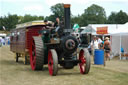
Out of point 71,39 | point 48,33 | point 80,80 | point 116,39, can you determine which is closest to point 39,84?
point 80,80

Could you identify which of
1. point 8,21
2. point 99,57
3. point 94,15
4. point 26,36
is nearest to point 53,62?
point 26,36

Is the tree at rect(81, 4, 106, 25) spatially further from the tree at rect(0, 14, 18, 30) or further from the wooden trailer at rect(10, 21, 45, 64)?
the wooden trailer at rect(10, 21, 45, 64)

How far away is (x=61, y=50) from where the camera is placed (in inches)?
349

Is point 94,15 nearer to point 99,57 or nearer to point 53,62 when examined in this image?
point 99,57

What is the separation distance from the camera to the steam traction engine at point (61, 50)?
8.19m

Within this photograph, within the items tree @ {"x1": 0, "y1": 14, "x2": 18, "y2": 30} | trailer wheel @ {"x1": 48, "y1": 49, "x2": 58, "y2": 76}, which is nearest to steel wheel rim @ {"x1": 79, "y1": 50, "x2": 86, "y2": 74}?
trailer wheel @ {"x1": 48, "y1": 49, "x2": 58, "y2": 76}

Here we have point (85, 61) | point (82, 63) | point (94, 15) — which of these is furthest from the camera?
point (94, 15)

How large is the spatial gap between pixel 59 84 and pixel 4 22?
7526 cm

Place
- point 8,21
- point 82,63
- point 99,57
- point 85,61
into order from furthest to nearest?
point 8,21
point 99,57
point 82,63
point 85,61

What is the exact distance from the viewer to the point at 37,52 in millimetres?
9031

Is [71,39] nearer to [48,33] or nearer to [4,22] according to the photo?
[48,33]

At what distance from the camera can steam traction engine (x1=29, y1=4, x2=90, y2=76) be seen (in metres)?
8.19

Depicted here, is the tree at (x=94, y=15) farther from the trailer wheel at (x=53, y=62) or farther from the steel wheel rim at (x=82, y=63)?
the trailer wheel at (x=53, y=62)

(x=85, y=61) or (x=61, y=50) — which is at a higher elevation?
(x=61, y=50)
